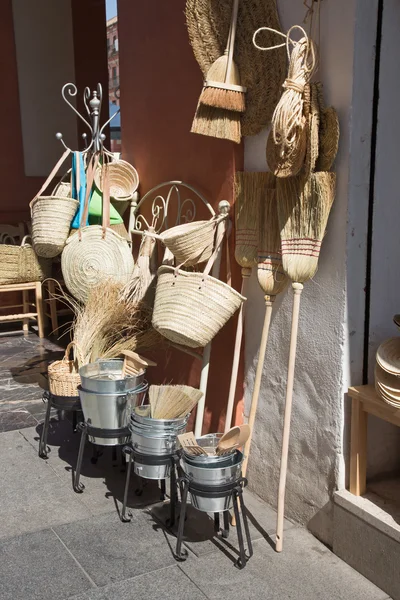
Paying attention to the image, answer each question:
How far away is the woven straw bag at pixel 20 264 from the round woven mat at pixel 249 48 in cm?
392

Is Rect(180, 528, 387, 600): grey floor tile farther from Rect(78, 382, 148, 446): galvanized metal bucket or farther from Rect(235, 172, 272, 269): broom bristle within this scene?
Rect(235, 172, 272, 269): broom bristle

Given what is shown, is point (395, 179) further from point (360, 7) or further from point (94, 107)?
point (94, 107)

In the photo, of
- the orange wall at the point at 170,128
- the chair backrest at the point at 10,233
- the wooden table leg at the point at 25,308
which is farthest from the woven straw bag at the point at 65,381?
the chair backrest at the point at 10,233

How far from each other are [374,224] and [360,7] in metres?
0.90

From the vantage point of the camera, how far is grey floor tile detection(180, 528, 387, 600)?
8.89 feet

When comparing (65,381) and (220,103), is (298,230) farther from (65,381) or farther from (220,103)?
(65,381)

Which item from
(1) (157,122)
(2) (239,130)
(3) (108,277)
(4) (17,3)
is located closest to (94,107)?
(1) (157,122)

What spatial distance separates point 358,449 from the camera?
2887mm

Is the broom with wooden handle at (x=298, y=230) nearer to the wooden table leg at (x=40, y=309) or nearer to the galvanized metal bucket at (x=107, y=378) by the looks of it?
Result: the galvanized metal bucket at (x=107, y=378)

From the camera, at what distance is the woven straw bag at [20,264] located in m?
6.72

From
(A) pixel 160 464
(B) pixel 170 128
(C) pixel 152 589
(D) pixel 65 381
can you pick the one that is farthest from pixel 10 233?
(C) pixel 152 589

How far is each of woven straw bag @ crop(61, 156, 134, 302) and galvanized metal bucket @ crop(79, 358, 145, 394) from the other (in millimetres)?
586

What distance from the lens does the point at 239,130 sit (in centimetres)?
331

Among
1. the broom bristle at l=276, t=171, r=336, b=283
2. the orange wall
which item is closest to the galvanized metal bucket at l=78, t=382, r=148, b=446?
the orange wall
